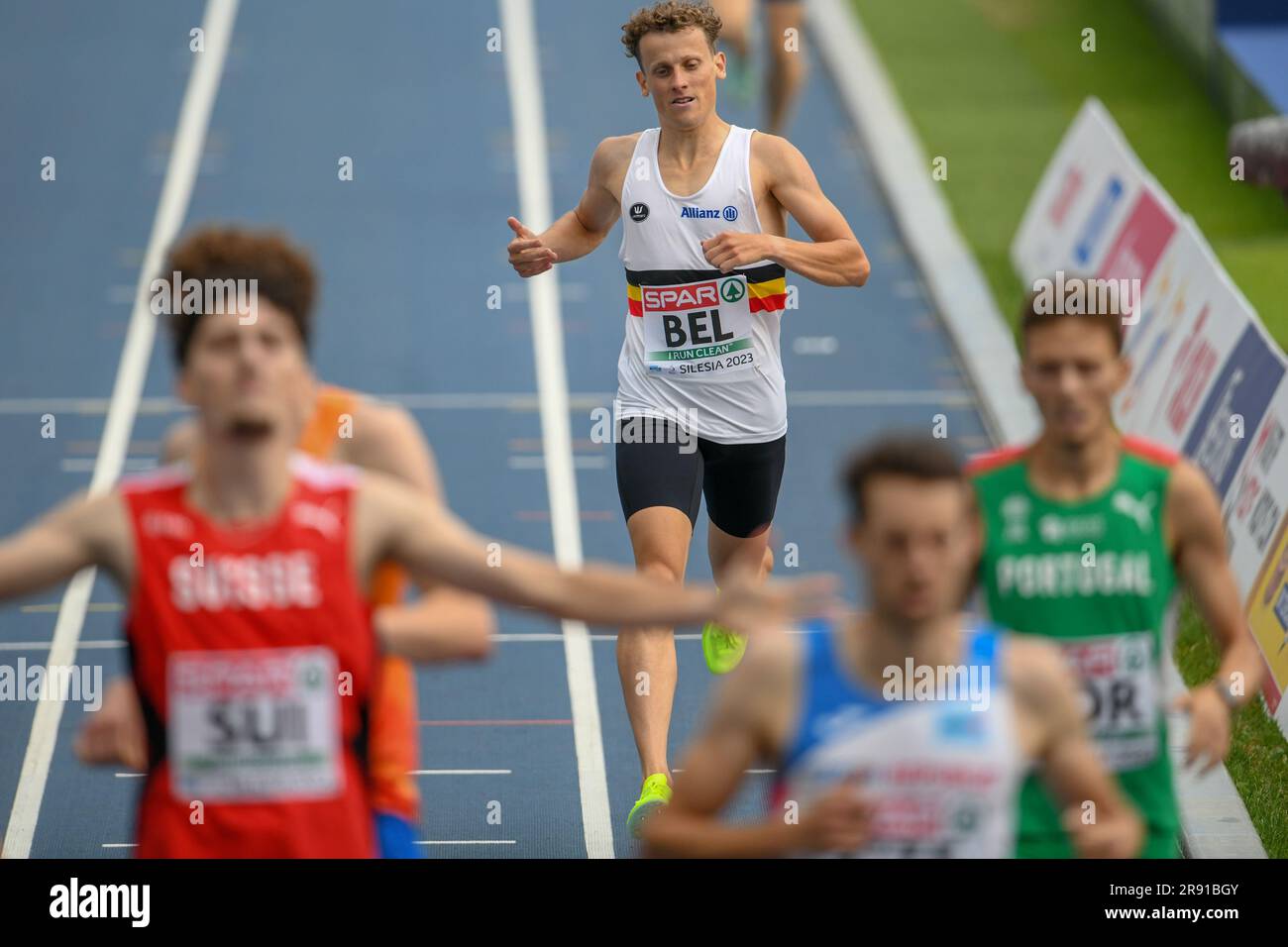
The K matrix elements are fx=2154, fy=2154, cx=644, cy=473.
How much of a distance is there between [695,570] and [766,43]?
27.4 ft

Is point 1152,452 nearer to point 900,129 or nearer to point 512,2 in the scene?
point 900,129

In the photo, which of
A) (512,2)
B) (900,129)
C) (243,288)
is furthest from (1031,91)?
(243,288)

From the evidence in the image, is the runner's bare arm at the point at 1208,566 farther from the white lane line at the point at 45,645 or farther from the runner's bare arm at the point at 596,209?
the white lane line at the point at 45,645

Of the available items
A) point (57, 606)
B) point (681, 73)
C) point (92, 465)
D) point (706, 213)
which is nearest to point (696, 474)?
point (706, 213)

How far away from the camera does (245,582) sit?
4.06 meters

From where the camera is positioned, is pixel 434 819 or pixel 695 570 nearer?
pixel 434 819

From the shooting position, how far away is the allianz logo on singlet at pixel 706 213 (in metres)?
7.43

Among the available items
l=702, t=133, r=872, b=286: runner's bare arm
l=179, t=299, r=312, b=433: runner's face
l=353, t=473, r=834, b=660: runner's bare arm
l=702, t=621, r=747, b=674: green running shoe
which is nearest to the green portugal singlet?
l=353, t=473, r=834, b=660: runner's bare arm

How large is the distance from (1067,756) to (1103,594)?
93cm

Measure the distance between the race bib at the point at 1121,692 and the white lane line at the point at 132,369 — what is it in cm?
243

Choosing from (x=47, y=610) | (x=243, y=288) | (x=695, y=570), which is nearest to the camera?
(x=243, y=288)

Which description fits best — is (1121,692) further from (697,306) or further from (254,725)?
(697,306)

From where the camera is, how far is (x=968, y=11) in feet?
65.3
